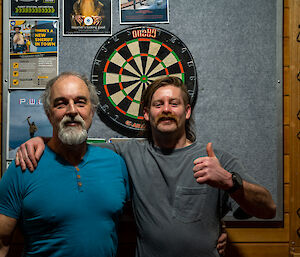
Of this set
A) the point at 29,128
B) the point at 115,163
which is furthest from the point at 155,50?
the point at 29,128

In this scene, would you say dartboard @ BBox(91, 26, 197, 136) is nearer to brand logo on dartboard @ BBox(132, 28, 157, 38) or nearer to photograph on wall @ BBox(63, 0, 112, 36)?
brand logo on dartboard @ BBox(132, 28, 157, 38)

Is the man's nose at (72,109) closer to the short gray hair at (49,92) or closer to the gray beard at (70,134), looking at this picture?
the gray beard at (70,134)

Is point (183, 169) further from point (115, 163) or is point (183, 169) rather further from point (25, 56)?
point (25, 56)

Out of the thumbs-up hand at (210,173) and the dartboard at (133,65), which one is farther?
the dartboard at (133,65)

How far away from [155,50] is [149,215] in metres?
0.97

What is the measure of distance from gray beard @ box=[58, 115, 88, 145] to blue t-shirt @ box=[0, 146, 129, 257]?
0.12m

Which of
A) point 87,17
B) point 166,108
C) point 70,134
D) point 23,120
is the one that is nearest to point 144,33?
point 87,17

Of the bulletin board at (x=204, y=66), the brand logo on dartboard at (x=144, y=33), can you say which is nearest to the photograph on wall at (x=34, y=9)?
the bulletin board at (x=204, y=66)

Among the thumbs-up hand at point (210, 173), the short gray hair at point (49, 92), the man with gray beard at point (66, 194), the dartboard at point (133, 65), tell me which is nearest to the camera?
the thumbs-up hand at point (210, 173)

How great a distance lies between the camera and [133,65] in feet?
4.89

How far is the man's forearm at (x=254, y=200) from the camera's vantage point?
1.02 m

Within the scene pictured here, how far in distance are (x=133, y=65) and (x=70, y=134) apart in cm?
66

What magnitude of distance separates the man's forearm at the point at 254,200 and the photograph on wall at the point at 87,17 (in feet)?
3.88

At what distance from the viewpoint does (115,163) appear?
46.7 inches
